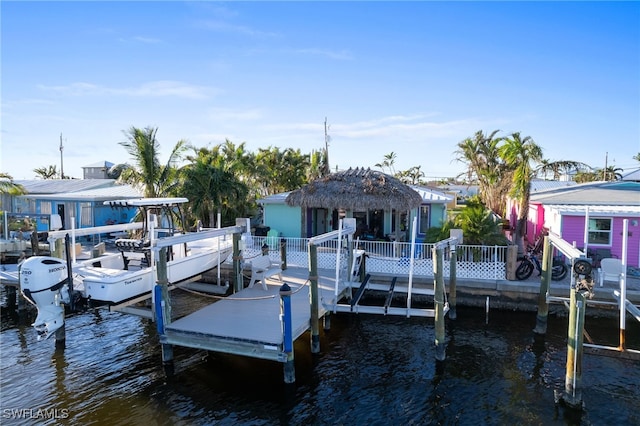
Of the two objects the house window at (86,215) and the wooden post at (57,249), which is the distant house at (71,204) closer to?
the house window at (86,215)

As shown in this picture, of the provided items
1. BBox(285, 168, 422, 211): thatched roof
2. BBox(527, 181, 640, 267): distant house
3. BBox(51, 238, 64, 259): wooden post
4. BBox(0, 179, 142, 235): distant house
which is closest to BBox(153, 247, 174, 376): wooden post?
BBox(51, 238, 64, 259): wooden post

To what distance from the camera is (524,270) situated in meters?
13.6

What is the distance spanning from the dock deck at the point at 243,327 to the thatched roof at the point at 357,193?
5.14 meters

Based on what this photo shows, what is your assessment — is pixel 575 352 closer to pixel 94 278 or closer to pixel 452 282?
pixel 452 282

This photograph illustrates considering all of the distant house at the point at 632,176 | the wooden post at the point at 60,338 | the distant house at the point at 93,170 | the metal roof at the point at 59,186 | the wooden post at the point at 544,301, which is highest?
the distant house at the point at 93,170

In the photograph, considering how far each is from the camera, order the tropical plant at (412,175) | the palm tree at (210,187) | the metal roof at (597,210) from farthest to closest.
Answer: the tropical plant at (412,175), the palm tree at (210,187), the metal roof at (597,210)

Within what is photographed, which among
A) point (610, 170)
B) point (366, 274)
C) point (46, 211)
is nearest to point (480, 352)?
point (366, 274)

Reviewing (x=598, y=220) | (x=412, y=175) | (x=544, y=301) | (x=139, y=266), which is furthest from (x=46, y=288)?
(x=412, y=175)

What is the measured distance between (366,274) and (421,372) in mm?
5031

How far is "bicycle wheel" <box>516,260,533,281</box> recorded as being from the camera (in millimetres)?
13570

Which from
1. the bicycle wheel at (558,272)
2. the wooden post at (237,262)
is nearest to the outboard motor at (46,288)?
the wooden post at (237,262)

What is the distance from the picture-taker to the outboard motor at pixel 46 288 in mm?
9883

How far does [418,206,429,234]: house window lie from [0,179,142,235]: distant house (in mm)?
16779

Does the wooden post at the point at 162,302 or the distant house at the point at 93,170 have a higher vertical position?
the distant house at the point at 93,170
